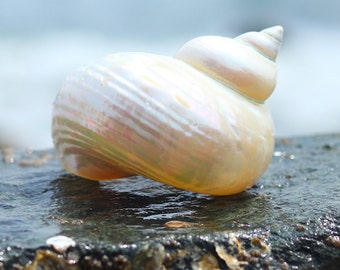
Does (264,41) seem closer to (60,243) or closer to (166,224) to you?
(166,224)

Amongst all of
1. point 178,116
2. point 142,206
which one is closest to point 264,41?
point 178,116

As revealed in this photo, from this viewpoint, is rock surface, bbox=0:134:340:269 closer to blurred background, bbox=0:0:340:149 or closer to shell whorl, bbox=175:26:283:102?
shell whorl, bbox=175:26:283:102

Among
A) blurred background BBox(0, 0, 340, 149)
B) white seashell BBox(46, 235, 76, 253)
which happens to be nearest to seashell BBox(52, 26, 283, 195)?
white seashell BBox(46, 235, 76, 253)

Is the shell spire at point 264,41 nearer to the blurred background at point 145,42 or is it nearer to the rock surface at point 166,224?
the rock surface at point 166,224

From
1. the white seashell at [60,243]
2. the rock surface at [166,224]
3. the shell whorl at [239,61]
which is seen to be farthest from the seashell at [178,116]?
the white seashell at [60,243]

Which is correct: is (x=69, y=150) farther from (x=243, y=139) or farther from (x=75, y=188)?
(x=243, y=139)
